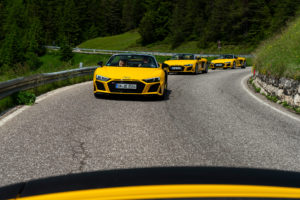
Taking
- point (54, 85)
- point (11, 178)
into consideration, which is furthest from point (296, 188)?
point (54, 85)

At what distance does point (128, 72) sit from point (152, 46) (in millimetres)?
88678

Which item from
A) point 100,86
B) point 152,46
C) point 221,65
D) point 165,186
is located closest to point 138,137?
point 100,86

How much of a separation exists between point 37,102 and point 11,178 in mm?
5727

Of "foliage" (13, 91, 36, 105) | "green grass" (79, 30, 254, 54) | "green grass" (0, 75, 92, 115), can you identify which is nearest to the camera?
"green grass" (0, 75, 92, 115)

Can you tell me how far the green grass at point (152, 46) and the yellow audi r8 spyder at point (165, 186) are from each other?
69.6m

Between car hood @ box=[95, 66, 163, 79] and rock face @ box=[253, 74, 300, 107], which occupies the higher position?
car hood @ box=[95, 66, 163, 79]

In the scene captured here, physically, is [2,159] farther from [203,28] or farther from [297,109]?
[203,28]

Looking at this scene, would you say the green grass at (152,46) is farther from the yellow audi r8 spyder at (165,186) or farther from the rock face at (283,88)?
the yellow audi r8 spyder at (165,186)

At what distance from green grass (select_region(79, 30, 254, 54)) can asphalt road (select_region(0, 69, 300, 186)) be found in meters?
63.4

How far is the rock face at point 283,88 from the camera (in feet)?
31.1

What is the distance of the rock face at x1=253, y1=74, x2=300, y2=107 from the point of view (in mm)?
9472

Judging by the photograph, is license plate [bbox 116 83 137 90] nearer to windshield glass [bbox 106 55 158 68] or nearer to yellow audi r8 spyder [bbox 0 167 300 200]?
windshield glass [bbox 106 55 158 68]

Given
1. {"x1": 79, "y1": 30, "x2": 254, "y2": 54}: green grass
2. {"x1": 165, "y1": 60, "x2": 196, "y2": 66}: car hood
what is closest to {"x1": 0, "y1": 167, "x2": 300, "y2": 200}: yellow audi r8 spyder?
{"x1": 165, "y1": 60, "x2": 196, "y2": 66}: car hood

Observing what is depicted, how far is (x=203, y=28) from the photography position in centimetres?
9144
